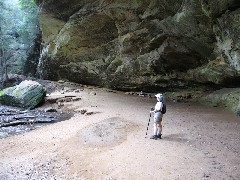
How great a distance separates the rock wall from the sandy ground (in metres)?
3.32

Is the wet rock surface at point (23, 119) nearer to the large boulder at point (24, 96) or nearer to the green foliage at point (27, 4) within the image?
the large boulder at point (24, 96)

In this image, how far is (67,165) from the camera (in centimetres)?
839

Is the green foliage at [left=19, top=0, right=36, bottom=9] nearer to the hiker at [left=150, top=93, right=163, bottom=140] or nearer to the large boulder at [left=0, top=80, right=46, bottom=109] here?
the large boulder at [left=0, top=80, right=46, bottom=109]

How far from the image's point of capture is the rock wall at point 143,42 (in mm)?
13680

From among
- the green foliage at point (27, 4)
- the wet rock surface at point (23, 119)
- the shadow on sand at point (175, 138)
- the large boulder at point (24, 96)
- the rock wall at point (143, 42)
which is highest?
the green foliage at point (27, 4)

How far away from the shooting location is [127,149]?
8641 millimetres

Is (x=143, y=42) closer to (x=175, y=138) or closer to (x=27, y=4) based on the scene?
(x=175, y=138)

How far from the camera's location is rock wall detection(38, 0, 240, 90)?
44.9ft

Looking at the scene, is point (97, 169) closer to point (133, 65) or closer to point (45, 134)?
point (45, 134)

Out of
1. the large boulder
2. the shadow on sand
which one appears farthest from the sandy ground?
the large boulder

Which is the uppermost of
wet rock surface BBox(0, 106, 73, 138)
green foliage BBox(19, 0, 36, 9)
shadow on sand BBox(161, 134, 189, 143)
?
green foliage BBox(19, 0, 36, 9)

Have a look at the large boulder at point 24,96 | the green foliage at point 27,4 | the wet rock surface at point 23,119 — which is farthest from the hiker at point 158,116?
the green foliage at point 27,4

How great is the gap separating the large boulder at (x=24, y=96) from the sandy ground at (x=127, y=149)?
17.8 feet

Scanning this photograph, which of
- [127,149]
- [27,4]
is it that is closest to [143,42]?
[127,149]
